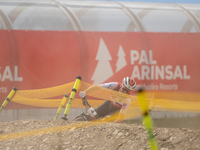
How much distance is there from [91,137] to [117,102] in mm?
1701

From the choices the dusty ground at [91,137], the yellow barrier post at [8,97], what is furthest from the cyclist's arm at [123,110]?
the yellow barrier post at [8,97]

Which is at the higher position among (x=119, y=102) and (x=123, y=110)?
(x=119, y=102)

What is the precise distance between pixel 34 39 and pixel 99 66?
71.5 inches

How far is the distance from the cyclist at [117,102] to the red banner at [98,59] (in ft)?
5.65

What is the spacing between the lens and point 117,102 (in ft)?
20.4

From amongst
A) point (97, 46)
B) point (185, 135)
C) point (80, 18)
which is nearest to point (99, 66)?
point (97, 46)

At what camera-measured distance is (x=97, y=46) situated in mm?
8391

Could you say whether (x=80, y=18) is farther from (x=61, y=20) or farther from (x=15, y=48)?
(x=15, y=48)

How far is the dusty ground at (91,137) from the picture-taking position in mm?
4238

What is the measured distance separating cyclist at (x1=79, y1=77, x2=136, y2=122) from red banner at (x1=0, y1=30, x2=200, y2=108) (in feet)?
5.65

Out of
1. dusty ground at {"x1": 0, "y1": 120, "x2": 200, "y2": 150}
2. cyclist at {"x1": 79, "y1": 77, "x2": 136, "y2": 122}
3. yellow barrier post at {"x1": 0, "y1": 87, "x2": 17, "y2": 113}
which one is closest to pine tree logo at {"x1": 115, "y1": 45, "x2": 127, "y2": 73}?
cyclist at {"x1": 79, "y1": 77, "x2": 136, "y2": 122}

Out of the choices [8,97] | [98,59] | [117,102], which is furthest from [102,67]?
[8,97]

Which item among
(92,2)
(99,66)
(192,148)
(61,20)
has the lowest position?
(192,148)

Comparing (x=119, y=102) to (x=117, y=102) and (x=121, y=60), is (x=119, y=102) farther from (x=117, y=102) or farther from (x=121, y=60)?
(x=121, y=60)
